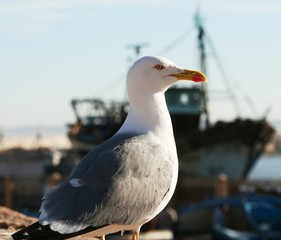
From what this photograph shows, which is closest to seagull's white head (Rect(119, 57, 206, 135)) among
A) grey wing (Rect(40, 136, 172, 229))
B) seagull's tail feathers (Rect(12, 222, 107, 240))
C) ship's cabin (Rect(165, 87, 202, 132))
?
grey wing (Rect(40, 136, 172, 229))

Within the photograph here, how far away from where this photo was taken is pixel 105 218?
193 inches

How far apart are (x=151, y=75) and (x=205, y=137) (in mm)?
32247

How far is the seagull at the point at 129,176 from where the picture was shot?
4.79 metres

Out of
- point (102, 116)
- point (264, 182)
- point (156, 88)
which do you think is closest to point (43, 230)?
point (156, 88)

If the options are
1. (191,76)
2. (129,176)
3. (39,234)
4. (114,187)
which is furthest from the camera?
(191,76)

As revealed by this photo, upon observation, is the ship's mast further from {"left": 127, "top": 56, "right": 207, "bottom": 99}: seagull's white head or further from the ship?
A: {"left": 127, "top": 56, "right": 207, "bottom": 99}: seagull's white head

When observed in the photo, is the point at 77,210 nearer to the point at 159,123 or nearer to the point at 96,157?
the point at 96,157

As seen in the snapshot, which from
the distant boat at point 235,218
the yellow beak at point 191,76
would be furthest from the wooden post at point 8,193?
the yellow beak at point 191,76

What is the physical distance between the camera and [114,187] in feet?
16.4

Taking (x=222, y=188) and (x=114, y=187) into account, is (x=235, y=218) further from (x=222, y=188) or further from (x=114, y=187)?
(x=114, y=187)

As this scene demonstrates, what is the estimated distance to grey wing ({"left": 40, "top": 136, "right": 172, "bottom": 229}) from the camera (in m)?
4.84

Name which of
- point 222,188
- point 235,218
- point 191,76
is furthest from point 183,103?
point 191,76

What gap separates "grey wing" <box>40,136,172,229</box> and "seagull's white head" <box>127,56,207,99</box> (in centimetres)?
37

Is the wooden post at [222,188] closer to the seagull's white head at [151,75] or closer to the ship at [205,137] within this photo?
the ship at [205,137]
